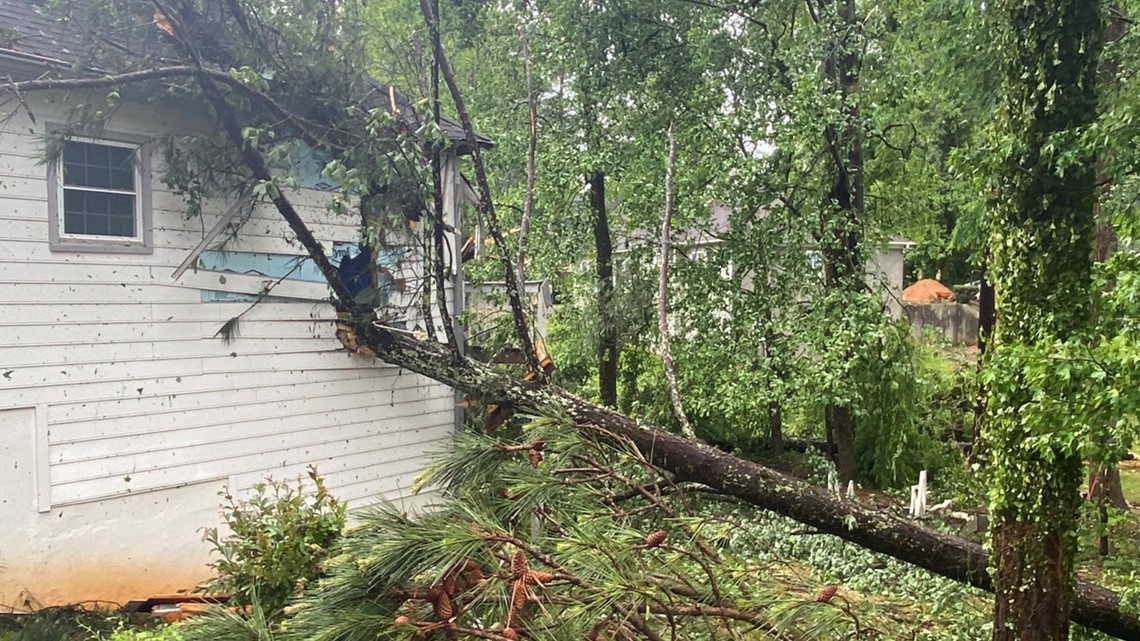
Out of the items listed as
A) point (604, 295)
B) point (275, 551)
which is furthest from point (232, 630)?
point (604, 295)

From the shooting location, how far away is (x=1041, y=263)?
9.98ft

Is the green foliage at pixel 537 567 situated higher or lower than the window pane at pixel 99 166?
lower

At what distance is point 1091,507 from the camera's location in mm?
3732

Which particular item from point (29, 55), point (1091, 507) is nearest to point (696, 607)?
point (1091, 507)

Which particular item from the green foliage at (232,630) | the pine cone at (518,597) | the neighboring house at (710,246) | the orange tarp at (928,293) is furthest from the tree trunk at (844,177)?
the orange tarp at (928,293)

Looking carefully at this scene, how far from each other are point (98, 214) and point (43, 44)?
48.1 inches

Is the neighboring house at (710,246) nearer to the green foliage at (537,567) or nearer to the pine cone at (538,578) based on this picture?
the green foliage at (537,567)

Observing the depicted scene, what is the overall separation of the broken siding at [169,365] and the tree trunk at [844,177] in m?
5.00

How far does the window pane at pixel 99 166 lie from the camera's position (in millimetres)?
5199

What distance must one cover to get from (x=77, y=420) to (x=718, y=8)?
7256 mm

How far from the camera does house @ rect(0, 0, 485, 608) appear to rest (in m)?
4.93

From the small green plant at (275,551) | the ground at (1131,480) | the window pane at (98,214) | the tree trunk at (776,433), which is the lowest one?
the ground at (1131,480)

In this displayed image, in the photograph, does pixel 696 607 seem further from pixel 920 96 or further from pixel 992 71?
pixel 920 96

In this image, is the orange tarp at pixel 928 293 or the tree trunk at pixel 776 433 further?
the orange tarp at pixel 928 293
